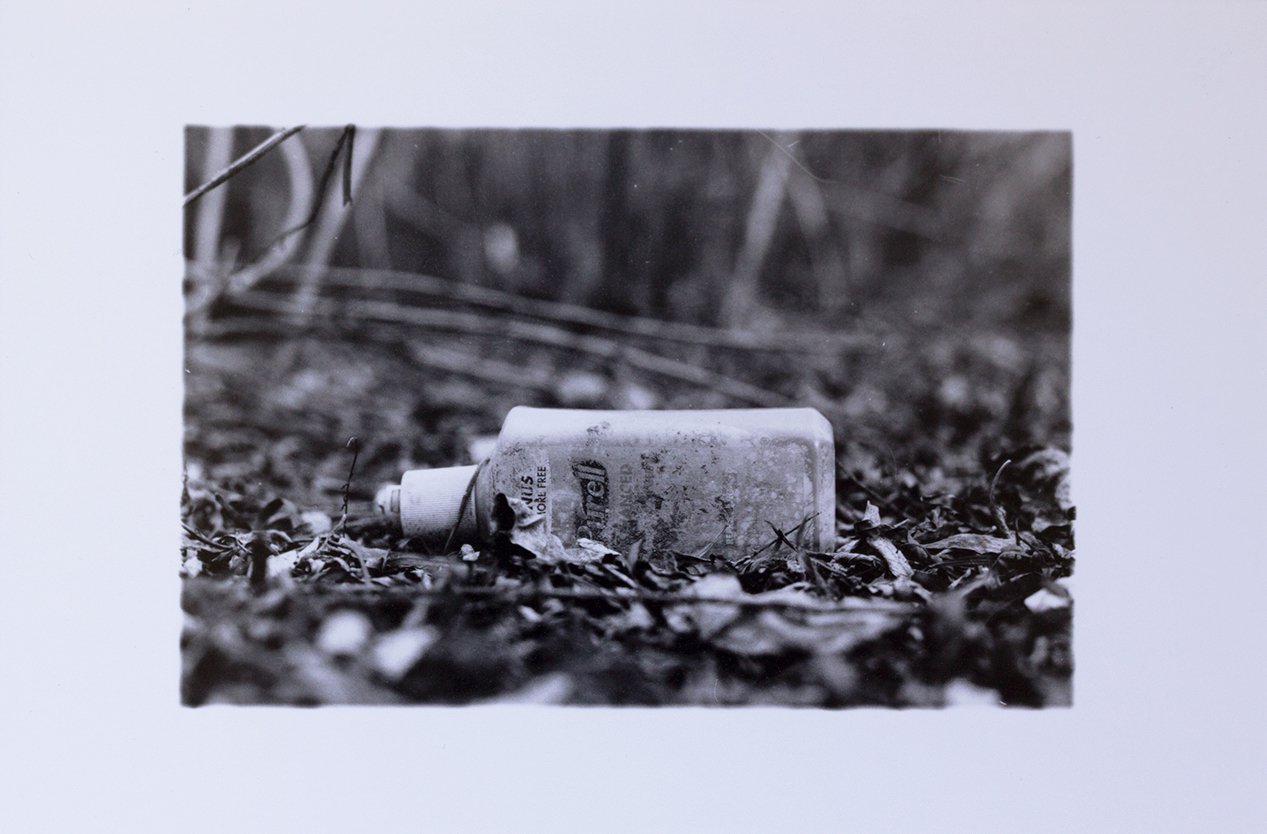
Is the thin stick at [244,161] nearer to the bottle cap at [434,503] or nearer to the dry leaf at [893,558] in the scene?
the bottle cap at [434,503]

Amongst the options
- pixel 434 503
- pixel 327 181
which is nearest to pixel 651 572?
pixel 434 503

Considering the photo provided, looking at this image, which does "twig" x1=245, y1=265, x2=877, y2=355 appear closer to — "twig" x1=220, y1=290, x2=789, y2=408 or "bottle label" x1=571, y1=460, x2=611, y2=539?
"twig" x1=220, y1=290, x2=789, y2=408

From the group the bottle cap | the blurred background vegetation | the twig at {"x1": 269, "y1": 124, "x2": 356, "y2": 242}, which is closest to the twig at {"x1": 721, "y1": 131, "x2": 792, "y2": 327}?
the blurred background vegetation

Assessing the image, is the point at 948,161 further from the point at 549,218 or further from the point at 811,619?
the point at 811,619

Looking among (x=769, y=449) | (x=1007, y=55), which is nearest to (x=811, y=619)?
(x=769, y=449)

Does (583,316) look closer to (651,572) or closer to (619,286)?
(619,286)

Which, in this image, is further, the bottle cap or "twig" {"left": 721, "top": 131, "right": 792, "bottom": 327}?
"twig" {"left": 721, "top": 131, "right": 792, "bottom": 327}

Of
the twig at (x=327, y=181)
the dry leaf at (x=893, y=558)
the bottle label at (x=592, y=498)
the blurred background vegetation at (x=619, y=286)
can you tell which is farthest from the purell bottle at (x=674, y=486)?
the twig at (x=327, y=181)
